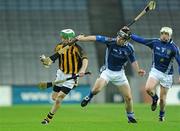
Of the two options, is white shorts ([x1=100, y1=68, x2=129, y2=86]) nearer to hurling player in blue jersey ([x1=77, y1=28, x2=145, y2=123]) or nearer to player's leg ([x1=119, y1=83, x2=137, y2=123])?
hurling player in blue jersey ([x1=77, y1=28, x2=145, y2=123])

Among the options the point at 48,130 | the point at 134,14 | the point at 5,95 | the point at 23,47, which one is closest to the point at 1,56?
the point at 23,47

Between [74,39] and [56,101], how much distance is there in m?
1.54

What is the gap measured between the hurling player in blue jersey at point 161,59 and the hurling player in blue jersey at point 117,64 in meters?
0.62

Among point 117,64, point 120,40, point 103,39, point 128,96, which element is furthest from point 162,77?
point 103,39

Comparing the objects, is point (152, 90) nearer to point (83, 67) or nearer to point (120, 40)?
point (120, 40)

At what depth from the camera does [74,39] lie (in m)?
16.5

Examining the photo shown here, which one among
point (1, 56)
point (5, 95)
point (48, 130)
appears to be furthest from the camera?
point (1, 56)

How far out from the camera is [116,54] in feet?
55.6

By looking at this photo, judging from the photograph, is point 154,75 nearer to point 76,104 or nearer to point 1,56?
point 76,104

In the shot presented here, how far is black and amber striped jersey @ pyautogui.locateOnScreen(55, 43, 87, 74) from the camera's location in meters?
17.0

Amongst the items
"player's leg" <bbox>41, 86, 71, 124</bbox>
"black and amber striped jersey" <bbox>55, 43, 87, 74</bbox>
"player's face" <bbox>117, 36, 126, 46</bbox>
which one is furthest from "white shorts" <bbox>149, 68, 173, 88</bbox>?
"player's leg" <bbox>41, 86, 71, 124</bbox>

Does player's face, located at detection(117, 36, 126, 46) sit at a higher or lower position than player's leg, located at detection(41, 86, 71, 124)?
higher

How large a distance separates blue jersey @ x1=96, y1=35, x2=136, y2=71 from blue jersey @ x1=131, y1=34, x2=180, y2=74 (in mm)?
717

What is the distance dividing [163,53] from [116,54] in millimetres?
1443
